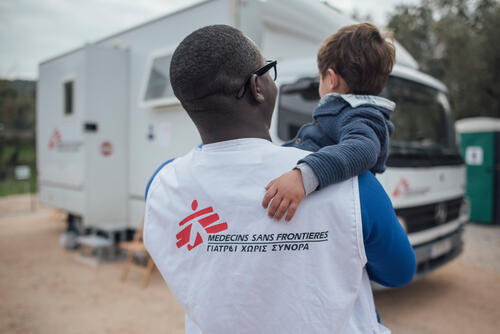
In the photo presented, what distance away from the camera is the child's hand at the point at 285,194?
2.88 ft

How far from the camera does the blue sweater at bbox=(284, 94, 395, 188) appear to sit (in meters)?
0.96

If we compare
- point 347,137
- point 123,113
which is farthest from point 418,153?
point 123,113

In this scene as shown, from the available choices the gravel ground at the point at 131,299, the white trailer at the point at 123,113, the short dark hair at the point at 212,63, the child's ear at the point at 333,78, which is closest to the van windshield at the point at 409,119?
the white trailer at the point at 123,113

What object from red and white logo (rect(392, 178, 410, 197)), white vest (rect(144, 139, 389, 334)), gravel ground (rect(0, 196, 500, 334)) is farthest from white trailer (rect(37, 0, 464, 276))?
white vest (rect(144, 139, 389, 334))

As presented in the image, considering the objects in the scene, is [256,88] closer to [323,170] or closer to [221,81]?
[221,81]

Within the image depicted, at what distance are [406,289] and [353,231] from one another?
14.2ft

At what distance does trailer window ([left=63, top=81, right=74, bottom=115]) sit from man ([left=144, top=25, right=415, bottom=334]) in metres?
5.58

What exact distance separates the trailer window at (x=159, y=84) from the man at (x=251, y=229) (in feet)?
12.2

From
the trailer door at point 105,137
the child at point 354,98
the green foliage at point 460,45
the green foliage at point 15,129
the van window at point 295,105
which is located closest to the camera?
the child at point 354,98

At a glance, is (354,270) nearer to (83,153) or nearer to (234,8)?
(234,8)

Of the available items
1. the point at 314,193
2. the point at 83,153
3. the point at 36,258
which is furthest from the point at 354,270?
the point at 36,258

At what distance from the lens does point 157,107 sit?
5.00m

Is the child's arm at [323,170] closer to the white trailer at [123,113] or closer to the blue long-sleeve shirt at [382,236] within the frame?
the blue long-sleeve shirt at [382,236]

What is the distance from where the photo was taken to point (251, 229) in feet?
3.05
